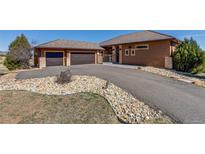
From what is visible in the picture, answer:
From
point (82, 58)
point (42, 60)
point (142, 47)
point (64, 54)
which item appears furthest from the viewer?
point (82, 58)

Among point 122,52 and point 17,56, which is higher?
point 122,52

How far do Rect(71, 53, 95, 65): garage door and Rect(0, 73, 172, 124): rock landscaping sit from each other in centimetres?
936

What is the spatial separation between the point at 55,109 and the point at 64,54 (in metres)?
13.6

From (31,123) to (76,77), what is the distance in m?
5.32

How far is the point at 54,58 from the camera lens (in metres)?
19.2

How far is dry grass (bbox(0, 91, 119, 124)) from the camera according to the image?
631 cm

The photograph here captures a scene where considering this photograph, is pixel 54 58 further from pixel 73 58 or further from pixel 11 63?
pixel 11 63

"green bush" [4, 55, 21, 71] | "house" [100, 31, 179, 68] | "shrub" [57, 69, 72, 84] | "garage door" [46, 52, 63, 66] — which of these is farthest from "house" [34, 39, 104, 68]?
"shrub" [57, 69, 72, 84]

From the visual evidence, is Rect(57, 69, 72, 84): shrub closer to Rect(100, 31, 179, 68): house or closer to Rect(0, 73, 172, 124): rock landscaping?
Rect(0, 73, 172, 124): rock landscaping

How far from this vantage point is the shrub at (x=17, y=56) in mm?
16172

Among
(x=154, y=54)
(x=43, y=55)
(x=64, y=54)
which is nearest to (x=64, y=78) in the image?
(x=43, y=55)

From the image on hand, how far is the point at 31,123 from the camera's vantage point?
6.06m
